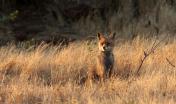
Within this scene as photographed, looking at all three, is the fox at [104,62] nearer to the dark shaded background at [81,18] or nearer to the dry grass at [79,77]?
the dry grass at [79,77]

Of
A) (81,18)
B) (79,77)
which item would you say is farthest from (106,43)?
(81,18)

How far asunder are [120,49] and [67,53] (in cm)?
132

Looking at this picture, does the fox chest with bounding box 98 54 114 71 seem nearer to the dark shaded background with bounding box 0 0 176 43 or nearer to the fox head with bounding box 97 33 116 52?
the fox head with bounding box 97 33 116 52

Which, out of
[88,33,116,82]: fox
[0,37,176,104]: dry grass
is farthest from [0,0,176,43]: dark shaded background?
[88,33,116,82]: fox

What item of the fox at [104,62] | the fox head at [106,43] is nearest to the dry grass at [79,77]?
the fox at [104,62]

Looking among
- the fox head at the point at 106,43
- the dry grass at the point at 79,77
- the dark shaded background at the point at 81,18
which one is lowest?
the dry grass at the point at 79,77

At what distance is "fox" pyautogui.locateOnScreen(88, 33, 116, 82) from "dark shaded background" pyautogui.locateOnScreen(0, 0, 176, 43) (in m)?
6.81

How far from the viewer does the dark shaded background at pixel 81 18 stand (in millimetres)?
17094

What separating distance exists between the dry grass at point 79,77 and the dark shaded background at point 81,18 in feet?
14.3

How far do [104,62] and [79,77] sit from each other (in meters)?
0.54

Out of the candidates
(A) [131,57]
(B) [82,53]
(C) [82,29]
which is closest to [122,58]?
(A) [131,57]

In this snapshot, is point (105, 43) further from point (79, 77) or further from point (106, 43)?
point (79, 77)

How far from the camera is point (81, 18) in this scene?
18.2 meters

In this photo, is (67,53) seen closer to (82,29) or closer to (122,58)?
(122,58)
